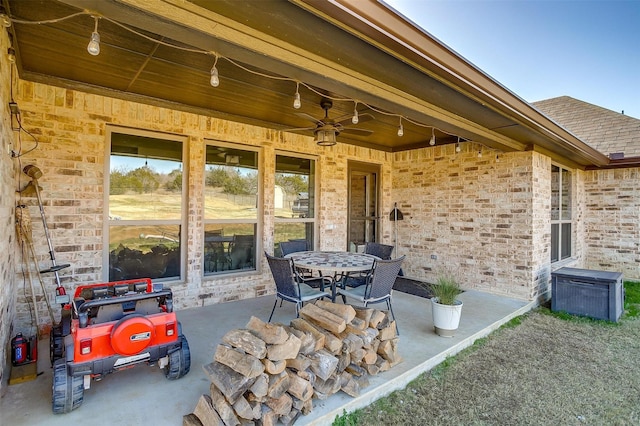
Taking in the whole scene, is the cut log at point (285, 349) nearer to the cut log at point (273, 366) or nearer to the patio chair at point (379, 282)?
the cut log at point (273, 366)

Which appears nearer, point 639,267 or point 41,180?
point 41,180

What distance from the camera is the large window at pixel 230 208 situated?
187 inches

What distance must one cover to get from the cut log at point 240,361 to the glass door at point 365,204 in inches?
187

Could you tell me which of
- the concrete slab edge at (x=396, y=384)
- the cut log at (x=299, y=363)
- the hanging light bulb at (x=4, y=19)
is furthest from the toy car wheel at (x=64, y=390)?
the hanging light bulb at (x=4, y=19)

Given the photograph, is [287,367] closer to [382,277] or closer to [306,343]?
[306,343]

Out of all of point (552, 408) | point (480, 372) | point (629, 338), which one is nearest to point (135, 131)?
point (480, 372)

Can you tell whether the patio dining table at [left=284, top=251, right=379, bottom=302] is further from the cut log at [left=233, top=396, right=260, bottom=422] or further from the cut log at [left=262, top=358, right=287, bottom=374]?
the cut log at [left=233, top=396, right=260, bottom=422]

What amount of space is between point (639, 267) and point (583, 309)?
3363mm

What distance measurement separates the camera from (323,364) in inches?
92.9

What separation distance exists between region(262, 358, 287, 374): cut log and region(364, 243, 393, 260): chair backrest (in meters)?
3.05

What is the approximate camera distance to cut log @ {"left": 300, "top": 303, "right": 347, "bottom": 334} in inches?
102

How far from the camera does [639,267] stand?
21.9 feet

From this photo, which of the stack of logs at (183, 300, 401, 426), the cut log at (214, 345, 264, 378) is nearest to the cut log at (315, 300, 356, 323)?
the stack of logs at (183, 300, 401, 426)

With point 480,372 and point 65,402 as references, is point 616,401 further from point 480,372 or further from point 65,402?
point 65,402
